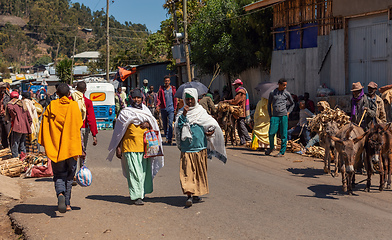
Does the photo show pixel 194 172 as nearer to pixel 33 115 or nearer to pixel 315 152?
pixel 315 152

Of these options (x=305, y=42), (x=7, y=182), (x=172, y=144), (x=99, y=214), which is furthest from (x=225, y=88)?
(x=99, y=214)

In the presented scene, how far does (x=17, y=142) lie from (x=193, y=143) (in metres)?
7.03

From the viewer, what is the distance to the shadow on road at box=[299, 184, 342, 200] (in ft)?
27.4

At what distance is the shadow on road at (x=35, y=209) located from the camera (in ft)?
25.5

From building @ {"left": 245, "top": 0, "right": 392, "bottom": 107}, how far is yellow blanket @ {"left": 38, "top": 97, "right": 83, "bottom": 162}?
10.7 meters

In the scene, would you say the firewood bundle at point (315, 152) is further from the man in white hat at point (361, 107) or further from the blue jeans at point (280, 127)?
the man in white hat at point (361, 107)

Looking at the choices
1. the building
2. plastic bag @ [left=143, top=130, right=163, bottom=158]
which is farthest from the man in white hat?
the building

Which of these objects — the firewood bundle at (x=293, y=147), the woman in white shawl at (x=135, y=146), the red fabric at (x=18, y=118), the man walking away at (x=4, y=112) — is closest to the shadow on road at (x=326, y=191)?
the woman in white shawl at (x=135, y=146)

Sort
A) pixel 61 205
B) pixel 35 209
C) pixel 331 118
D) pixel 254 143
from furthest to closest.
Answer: pixel 254 143 < pixel 331 118 < pixel 35 209 < pixel 61 205

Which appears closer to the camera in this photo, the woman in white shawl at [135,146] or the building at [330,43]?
the woman in white shawl at [135,146]

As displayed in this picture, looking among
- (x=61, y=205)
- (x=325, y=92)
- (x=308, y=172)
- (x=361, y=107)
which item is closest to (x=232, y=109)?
(x=325, y=92)

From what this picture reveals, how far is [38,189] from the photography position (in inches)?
395

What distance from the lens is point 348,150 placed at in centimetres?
795

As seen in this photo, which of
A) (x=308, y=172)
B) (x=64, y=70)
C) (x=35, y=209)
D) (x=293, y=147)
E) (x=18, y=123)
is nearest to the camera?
(x=35, y=209)
